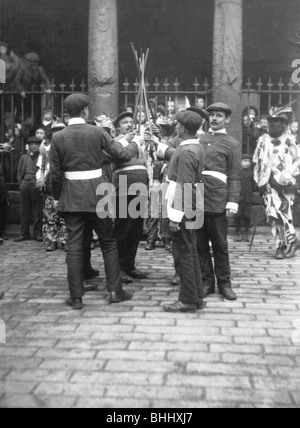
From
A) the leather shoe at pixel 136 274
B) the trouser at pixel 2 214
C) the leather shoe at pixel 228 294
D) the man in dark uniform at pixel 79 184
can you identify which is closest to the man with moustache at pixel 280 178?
the leather shoe at pixel 136 274

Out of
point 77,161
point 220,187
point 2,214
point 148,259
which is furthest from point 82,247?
point 2,214

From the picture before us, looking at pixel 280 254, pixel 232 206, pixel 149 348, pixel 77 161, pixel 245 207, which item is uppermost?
pixel 77 161

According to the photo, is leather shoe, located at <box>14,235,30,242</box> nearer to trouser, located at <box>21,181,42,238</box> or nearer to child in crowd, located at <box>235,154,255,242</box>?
trouser, located at <box>21,181,42,238</box>

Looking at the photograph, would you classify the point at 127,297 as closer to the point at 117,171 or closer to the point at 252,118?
the point at 117,171

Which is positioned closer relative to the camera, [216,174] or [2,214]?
[216,174]

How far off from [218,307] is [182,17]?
1048cm

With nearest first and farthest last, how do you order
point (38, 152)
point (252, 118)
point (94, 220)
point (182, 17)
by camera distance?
1. point (94, 220)
2. point (38, 152)
3. point (252, 118)
4. point (182, 17)

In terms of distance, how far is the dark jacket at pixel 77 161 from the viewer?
210 inches

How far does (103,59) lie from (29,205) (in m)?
2.90

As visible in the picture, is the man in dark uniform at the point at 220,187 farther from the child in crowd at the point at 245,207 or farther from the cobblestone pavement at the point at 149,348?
the child in crowd at the point at 245,207

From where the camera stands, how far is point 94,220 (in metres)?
5.50

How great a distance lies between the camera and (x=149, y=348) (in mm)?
4164

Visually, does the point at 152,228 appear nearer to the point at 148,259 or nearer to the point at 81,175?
the point at 148,259
